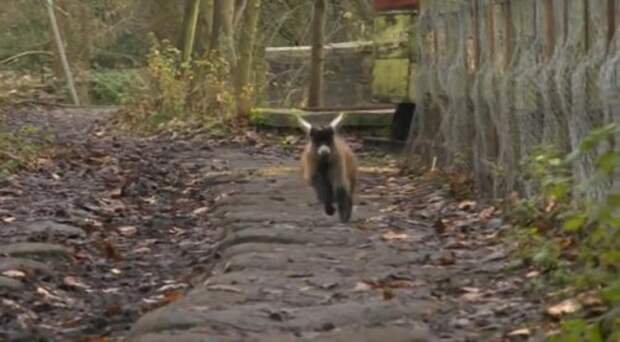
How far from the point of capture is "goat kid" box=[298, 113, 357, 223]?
11.2 metres

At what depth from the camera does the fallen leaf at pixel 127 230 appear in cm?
1104

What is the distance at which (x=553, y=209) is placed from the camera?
28.0 ft

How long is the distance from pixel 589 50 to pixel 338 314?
2438 millimetres

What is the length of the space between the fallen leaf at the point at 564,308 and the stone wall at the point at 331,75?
11.9m

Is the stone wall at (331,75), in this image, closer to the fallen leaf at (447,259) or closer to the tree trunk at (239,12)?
the tree trunk at (239,12)

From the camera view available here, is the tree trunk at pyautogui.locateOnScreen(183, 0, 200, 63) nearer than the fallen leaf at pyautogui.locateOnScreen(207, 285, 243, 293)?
No

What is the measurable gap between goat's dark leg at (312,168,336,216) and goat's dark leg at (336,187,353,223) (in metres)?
0.11

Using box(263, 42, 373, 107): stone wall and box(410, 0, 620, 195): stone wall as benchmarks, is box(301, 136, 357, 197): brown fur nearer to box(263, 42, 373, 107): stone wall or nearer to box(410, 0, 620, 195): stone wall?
box(410, 0, 620, 195): stone wall

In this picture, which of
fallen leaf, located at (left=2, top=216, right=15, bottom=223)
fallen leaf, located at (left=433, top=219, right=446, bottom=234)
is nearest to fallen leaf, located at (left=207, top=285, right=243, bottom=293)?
fallen leaf, located at (left=433, top=219, right=446, bottom=234)

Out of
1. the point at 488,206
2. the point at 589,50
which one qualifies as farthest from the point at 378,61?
the point at 589,50

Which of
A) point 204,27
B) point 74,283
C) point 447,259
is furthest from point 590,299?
point 204,27

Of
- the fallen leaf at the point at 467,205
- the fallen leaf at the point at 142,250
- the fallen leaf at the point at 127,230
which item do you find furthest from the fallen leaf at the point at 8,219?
the fallen leaf at the point at 467,205

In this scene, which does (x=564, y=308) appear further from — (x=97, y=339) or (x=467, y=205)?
(x=467, y=205)

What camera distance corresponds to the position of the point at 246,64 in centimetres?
2166
